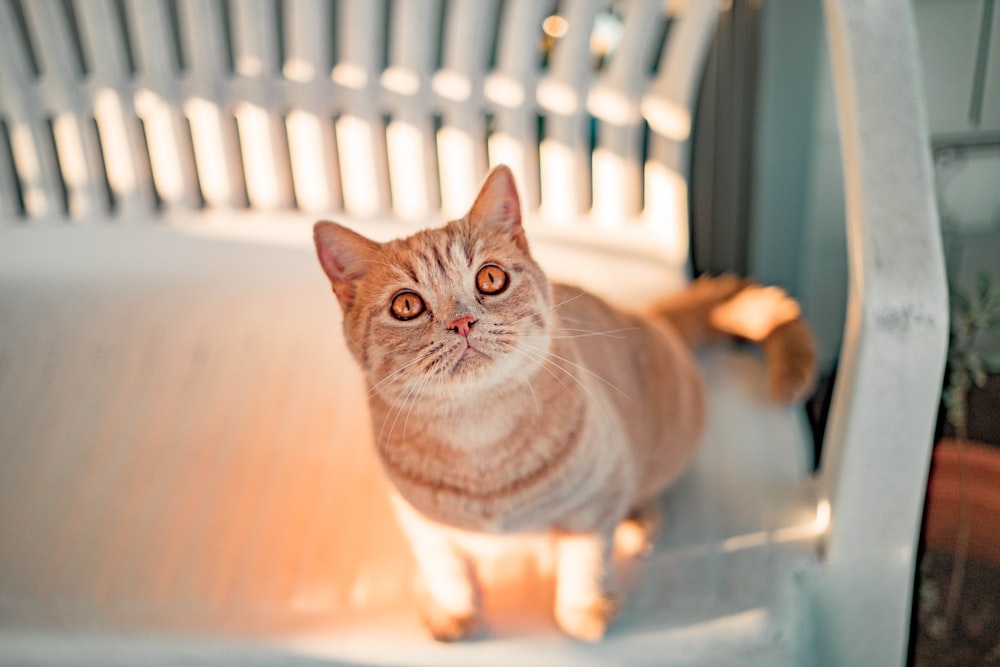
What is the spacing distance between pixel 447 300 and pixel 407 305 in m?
0.04

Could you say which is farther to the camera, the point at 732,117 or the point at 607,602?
the point at 732,117

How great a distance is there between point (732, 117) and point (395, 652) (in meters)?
1.17

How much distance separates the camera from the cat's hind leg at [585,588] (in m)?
1.00

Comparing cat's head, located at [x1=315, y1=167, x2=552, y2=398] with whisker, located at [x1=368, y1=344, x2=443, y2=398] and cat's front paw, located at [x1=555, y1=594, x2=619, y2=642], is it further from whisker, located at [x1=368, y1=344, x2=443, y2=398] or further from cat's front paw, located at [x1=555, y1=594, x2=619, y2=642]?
cat's front paw, located at [x1=555, y1=594, x2=619, y2=642]

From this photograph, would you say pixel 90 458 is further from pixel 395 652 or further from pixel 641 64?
pixel 641 64

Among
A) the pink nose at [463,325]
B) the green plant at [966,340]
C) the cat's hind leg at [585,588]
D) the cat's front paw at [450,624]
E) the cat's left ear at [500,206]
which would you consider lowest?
the cat's front paw at [450,624]

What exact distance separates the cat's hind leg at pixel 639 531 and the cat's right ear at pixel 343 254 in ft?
1.65

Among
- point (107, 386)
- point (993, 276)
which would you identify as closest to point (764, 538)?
point (993, 276)

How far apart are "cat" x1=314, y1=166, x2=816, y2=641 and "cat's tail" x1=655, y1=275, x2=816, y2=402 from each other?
0.31 m

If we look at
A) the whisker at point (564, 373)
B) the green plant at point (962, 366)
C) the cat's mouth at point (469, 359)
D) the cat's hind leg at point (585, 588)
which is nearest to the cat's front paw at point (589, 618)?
the cat's hind leg at point (585, 588)

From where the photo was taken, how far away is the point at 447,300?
0.88 metres

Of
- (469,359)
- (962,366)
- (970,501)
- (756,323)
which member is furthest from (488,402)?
(970,501)

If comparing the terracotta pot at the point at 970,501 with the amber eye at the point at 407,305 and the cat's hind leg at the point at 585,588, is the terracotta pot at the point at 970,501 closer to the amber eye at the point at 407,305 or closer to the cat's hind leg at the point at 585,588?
the cat's hind leg at the point at 585,588

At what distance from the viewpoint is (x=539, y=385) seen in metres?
0.96
